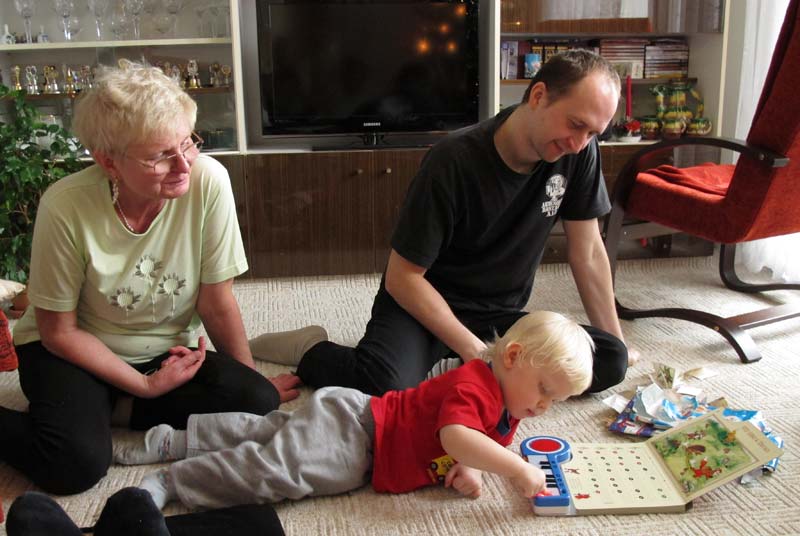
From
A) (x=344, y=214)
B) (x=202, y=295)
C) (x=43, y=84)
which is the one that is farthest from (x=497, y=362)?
(x=43, y=84)

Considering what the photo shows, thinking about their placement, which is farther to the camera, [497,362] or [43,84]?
[43,84]

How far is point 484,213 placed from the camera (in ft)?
5.93

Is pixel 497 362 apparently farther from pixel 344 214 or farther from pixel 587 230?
pixel 344 214

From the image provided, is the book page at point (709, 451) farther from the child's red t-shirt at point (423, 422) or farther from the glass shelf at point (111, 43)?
the glass shelf at point (111, 43)

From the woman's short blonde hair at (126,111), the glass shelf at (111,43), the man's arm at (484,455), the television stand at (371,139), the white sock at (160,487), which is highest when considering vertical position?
the glass shelf at (111,43)

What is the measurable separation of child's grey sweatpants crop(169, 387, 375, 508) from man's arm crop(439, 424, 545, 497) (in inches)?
7.8

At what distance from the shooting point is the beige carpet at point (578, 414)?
4.64 ft

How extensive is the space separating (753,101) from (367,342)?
2.12 metres

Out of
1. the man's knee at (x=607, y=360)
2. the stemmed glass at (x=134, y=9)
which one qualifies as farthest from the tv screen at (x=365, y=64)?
the man's knee at (x=607, y=360)

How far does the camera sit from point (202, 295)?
1.75 metres

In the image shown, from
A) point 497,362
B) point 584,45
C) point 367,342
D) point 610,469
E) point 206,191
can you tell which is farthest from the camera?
point 584,45

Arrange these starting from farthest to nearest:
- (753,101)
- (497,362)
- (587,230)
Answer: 1. (753,101)
2. (587,230)
3. (497,362)

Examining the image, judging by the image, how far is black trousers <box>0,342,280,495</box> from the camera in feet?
4.93

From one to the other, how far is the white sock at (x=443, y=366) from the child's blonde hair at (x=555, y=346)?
0.65m
